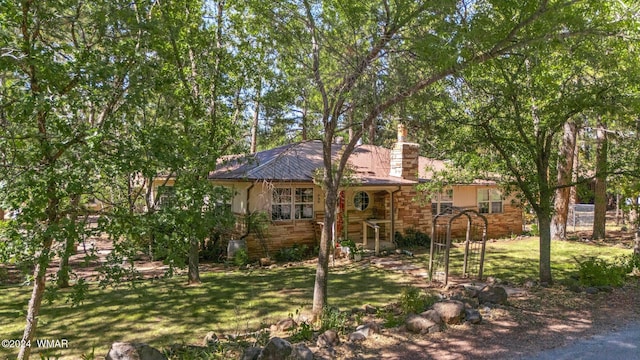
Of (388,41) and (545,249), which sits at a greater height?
(388,41)

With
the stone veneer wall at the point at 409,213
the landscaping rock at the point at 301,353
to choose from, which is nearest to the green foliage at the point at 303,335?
the landscaping rock at the point at 301,353

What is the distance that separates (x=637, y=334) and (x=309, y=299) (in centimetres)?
540

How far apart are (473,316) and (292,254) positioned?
7.21 meters

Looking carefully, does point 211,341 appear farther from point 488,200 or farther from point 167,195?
point 488,200

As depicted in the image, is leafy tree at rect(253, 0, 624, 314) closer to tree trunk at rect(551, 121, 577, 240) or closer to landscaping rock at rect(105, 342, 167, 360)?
landscaping rock at rect(105, 342, 167, 360)

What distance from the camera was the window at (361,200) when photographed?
1550 cm

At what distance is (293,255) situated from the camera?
1300 centimetres

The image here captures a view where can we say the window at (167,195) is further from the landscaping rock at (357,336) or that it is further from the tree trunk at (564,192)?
the tree trunk at (564,192)

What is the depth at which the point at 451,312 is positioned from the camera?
6414 millimetres

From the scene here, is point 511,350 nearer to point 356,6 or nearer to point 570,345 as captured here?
point 570,345

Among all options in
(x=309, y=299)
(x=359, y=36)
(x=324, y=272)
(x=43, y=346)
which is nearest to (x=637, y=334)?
(x=324, y=272)

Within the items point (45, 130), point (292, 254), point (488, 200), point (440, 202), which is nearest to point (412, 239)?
point (440, 202)

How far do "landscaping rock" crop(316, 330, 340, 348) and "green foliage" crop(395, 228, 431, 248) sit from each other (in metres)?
9.85

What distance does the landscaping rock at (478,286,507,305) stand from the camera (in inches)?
292
